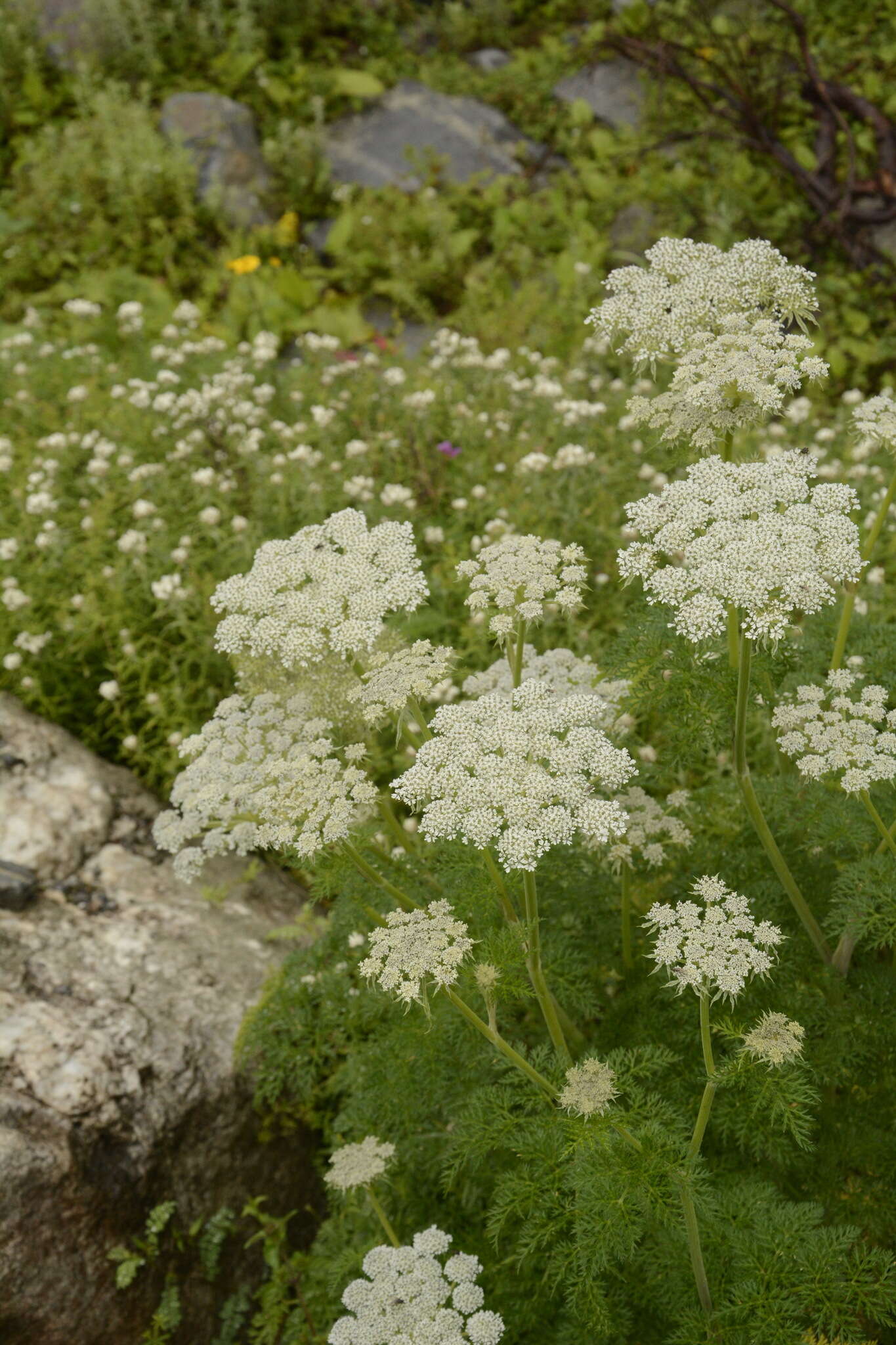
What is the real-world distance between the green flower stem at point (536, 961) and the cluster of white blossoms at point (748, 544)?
734mm

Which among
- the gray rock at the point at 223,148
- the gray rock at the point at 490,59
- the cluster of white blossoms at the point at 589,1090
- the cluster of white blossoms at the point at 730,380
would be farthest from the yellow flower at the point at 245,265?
the cluster of white blossoms at the point at 589,1090

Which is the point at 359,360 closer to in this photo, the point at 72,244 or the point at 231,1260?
the point at 72,244

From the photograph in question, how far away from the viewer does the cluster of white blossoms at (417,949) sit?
238cm

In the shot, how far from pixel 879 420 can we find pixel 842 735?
1.03 m

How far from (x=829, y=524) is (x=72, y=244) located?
999 centimetres

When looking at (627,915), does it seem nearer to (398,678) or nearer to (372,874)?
(372,874)

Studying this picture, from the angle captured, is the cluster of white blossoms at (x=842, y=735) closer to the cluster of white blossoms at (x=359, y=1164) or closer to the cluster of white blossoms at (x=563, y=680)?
the cluster of white blossoms at (x=563, y=680)

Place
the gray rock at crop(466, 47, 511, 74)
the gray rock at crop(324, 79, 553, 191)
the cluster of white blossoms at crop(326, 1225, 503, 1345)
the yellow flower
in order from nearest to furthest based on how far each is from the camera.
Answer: the cluster of white blossoms at crop(326, 1225, 503, 1345) < the yellow flower < the gray rock at crop(324, 79, 553, 191) < the gray rock at crop(466, 47, 511, 74)

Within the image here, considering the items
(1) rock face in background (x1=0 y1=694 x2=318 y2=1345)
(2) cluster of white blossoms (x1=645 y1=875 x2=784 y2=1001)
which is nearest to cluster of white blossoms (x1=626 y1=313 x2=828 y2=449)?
(2) cluster of white blossoms (x1=645 y1=875 x2=784 y2=1001)

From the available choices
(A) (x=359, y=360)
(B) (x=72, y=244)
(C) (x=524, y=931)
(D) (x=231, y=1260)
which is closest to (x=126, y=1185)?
(D) (x=231, y=1260)

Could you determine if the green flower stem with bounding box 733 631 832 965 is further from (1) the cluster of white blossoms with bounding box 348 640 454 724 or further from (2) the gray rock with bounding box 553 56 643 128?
(2) the gray rock with bounding box 553 56 643 128

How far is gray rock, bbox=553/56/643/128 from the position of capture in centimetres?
1177

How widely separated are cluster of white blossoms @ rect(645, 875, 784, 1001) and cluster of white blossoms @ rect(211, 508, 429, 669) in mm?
1027

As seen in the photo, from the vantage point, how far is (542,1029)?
355 centimetres
